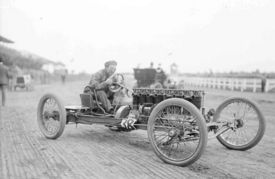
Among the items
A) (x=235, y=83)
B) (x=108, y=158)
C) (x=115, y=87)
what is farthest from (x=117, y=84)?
(x=235, y=83)

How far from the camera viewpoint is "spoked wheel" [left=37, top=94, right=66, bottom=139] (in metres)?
5.53

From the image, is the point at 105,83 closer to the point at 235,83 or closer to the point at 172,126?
the point at 172,126

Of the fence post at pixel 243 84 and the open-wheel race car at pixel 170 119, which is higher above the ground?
the fence post at pixel 243 84

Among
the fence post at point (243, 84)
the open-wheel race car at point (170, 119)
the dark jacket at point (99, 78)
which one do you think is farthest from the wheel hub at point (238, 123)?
the fence post at point (243, 84)

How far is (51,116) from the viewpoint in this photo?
230 inches

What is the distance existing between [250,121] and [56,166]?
5.45 metres

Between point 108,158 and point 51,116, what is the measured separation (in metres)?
1.88

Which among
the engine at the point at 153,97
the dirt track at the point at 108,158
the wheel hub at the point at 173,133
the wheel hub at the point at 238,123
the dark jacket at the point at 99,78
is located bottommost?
the dirt track at the point at 108,158

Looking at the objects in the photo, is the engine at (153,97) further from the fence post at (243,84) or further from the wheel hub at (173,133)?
the fence post at (243,84)

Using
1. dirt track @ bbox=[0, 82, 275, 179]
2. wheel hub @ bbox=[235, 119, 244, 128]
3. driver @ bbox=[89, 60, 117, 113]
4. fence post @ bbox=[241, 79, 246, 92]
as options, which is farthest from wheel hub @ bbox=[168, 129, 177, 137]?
fence post @ bbox=[241, 79, 246, 92]

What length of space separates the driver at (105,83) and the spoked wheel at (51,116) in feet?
2.27

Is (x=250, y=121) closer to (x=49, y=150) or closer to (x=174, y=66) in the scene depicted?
(x=49, y=150)

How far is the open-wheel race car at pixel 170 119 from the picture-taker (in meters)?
4.22

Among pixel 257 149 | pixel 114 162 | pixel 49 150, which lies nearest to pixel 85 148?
pixel 49 150
